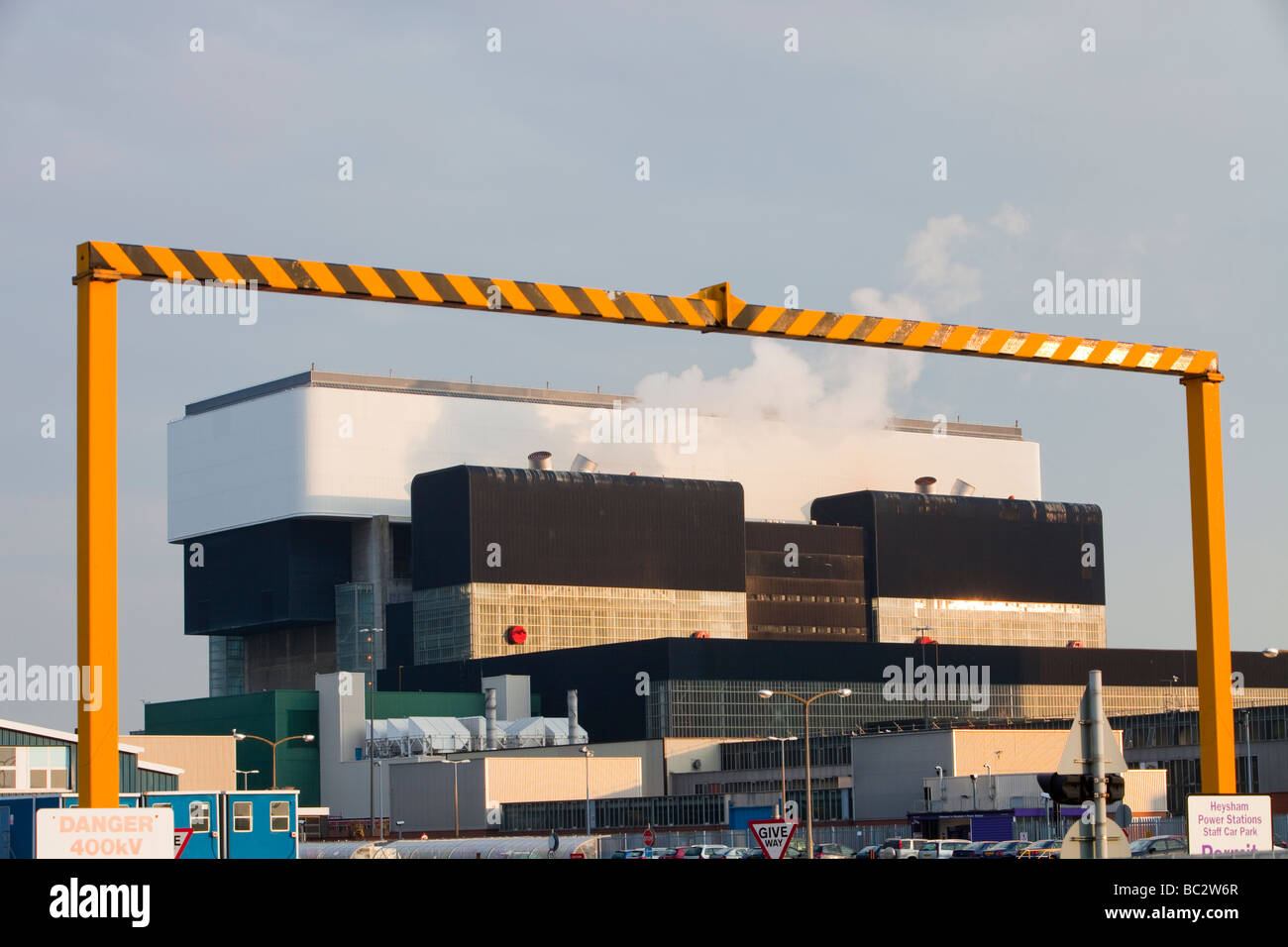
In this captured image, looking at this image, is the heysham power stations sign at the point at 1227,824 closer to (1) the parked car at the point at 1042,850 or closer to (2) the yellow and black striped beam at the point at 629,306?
(2) the yellow and black striped beam at the point at 629,306

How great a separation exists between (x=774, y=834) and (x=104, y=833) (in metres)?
16.5

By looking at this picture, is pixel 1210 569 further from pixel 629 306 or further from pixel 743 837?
pixel 743 837

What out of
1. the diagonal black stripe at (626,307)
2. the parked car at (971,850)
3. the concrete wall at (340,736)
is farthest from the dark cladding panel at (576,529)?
the diagonal black stripe at (626,307)

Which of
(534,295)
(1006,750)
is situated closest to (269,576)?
(1006,750)

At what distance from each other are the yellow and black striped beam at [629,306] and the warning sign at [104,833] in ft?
24.4

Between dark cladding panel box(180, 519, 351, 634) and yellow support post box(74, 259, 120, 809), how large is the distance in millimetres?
146590

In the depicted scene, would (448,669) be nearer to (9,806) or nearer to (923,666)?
(923,666)

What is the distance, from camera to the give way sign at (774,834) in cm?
3148

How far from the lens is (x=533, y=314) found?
25.5m

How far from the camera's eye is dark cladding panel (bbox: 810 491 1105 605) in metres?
177

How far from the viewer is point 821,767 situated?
11606cm
